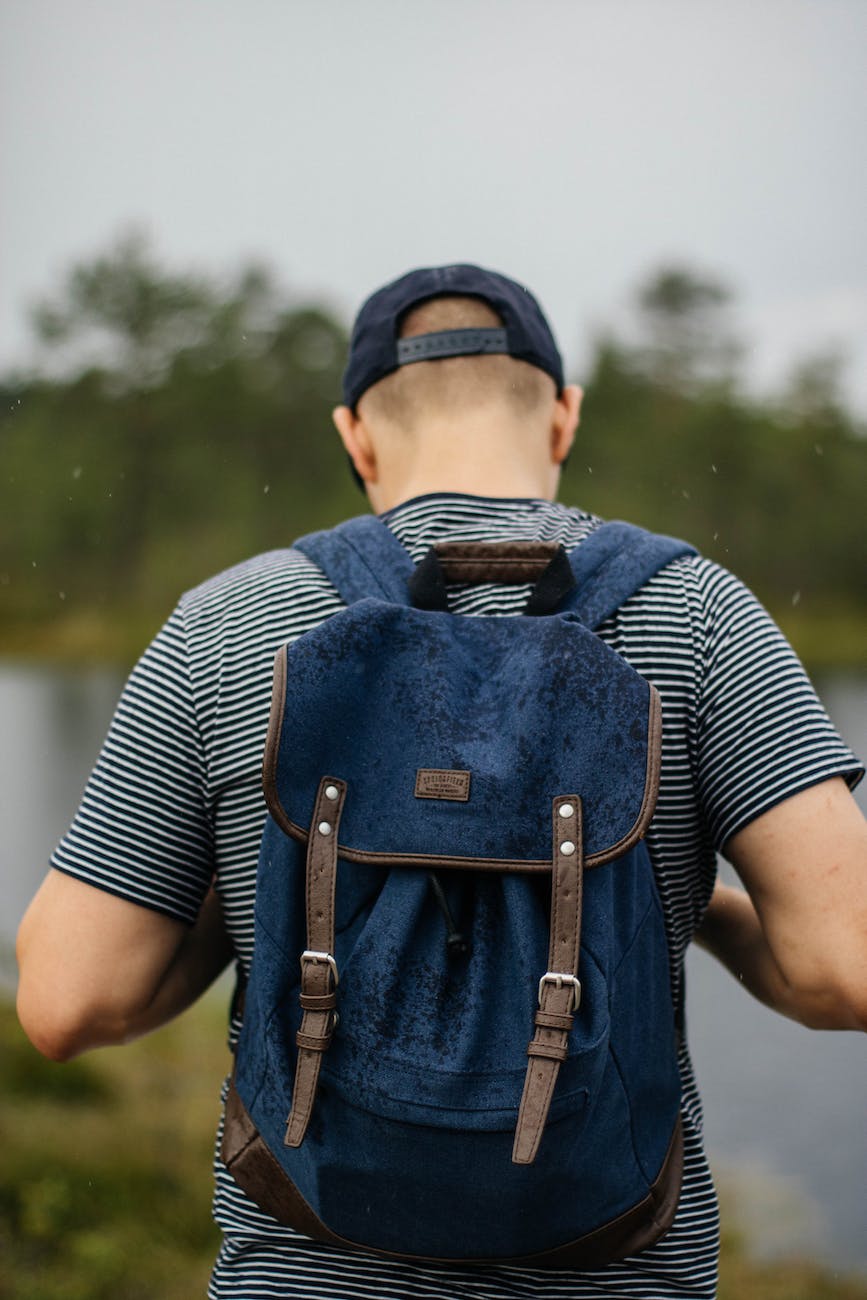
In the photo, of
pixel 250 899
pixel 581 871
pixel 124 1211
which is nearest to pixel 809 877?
pixel 581 871

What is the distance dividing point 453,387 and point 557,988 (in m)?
0.70

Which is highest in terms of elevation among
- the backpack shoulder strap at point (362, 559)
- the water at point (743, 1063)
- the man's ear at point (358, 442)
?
the man's ear at point (358, 442)

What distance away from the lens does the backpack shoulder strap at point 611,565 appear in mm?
1045

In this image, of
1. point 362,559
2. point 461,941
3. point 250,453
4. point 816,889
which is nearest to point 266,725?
point 362,559

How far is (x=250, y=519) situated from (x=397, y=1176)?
598 centimetres

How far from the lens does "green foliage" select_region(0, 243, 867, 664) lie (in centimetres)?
534

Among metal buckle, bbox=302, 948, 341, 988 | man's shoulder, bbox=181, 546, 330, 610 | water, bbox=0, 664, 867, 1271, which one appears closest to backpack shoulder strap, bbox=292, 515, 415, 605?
man's shoulder, bbox=181, 546, 330, 610

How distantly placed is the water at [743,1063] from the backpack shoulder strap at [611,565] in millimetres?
3164

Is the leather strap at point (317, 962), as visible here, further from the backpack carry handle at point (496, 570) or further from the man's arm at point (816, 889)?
the man's arm at point (816, 889)

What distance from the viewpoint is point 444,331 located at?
1280 millimetres

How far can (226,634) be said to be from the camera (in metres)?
1.09

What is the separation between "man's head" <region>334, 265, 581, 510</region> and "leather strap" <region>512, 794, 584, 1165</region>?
0.43 m

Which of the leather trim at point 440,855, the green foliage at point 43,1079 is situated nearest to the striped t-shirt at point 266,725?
the leather trim at point 440,855

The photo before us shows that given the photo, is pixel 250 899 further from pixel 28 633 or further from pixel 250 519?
pixel 250 519
